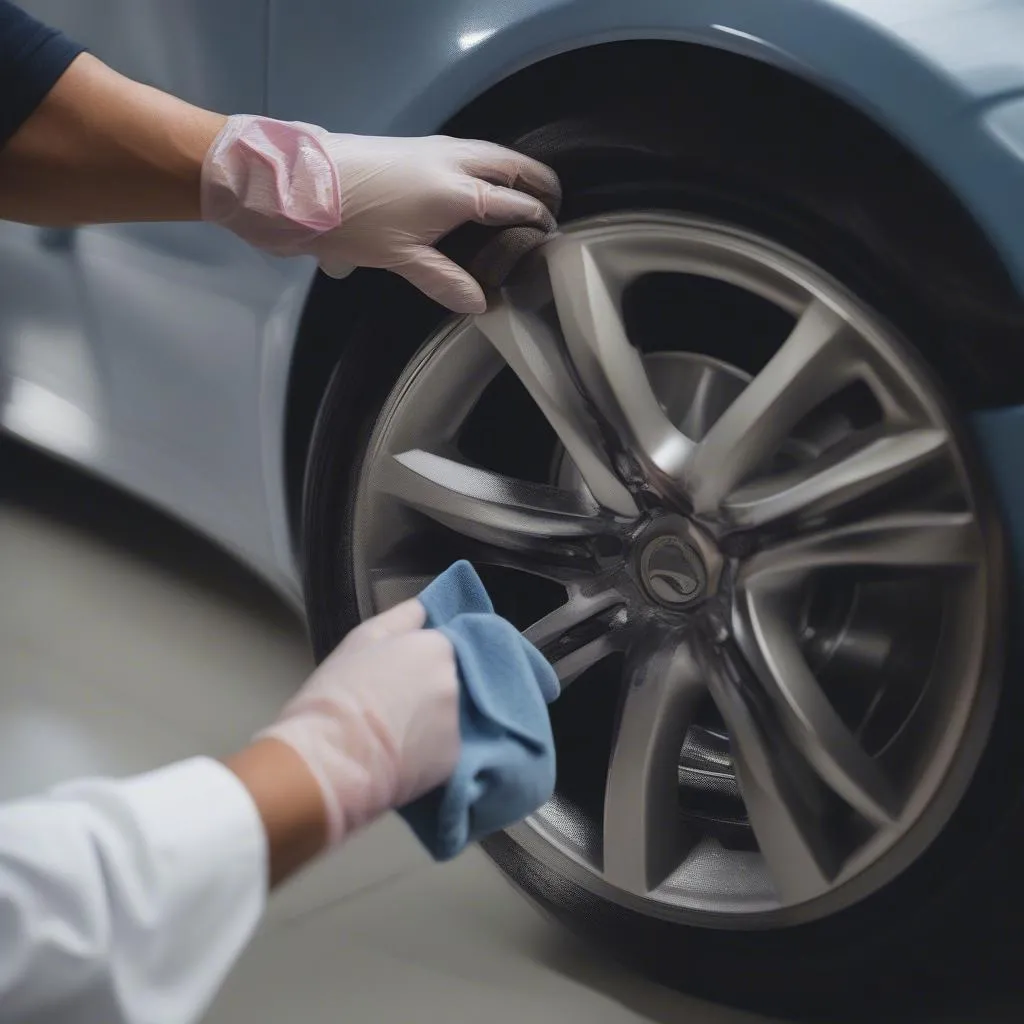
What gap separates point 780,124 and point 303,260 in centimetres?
46

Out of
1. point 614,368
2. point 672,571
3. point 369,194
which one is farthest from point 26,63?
point 672,571

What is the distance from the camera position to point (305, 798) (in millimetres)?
725

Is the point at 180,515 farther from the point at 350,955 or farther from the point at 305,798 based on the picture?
the point at 305,798

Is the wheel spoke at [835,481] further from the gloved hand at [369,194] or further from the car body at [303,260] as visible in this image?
the gloved hand at [369,194]

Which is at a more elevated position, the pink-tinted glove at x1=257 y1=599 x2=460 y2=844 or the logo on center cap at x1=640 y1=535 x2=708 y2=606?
the logo on center cap at x1=640 y1=535 x2=708 y2=606

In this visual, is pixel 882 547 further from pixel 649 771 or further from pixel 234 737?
pixel 234 737

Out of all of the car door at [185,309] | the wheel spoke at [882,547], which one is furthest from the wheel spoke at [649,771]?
the car door at [185,309]

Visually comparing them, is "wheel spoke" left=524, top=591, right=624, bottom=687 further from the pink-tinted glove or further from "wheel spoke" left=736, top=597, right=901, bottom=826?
the pink-tinted glove

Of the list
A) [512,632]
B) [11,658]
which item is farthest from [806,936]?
[11,658]

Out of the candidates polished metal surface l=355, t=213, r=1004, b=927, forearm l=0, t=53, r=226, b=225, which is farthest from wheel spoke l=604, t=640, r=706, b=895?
forearm l=0, t=53, r=226, b=225

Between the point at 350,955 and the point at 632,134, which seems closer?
the point at 632,134

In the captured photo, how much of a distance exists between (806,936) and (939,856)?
14cm

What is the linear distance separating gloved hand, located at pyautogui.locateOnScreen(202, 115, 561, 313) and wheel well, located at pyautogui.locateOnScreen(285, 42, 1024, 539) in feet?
0.15

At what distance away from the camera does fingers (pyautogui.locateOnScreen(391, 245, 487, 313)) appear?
40.9 inches
